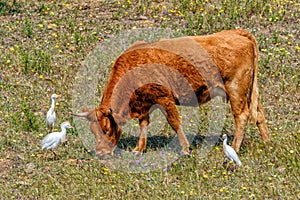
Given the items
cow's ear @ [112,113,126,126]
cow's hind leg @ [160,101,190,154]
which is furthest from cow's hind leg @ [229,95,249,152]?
cow's ear @ [112,113,126,126]

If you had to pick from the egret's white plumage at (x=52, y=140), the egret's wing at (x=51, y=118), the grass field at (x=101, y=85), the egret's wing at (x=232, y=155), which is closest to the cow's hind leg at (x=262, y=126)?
the grass field at (x=101, y=85)

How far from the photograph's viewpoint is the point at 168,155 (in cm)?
1041

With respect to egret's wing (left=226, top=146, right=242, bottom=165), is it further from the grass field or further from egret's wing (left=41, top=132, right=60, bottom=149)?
egret's wing (left=41, top=132, right=60, bottom=149)

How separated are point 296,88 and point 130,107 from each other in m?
3.64

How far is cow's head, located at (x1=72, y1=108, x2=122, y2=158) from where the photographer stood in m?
10.3

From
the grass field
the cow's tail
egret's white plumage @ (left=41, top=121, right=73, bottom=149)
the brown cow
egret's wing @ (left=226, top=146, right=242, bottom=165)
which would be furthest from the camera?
the cow's tail

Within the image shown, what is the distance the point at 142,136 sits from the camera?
10.7 meters

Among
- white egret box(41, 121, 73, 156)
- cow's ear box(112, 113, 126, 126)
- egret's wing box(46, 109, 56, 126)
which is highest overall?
cow's ear box(112, 113, 126, 126)

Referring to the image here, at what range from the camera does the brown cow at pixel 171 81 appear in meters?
10.4

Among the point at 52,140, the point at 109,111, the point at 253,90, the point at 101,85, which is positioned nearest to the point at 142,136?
the point at 109,111

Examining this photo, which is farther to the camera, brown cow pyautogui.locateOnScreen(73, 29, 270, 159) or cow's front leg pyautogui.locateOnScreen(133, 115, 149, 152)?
cow's front leg pyautogui.locateOnScreen(133, 115, 149, 152)

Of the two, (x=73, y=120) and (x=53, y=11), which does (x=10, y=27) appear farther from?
(x=73, y=120)

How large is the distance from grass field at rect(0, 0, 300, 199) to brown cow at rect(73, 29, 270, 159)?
1.72 ft

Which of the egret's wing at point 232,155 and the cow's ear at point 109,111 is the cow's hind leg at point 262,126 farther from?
the cow's ear at point 109,111
